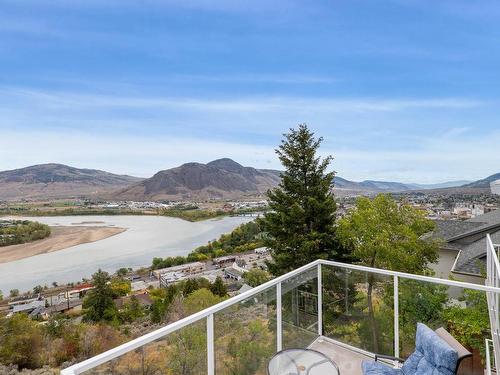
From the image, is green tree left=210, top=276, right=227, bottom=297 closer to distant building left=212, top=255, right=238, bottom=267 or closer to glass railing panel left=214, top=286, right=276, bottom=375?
distant building left=212, top=255, right=238, bottom=267

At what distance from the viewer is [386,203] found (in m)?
11.9

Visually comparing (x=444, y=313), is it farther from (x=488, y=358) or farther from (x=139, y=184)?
(x=139, y=184)

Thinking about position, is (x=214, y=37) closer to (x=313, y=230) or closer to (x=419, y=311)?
(x=313, y=230)

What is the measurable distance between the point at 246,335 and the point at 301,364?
0.55 metres

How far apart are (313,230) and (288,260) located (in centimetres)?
167

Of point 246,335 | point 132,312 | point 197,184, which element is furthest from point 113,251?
Result: point 197,184

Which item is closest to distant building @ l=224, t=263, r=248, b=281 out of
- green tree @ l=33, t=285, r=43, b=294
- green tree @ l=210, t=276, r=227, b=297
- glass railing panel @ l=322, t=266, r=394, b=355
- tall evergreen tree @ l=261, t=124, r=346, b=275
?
green tree @ l=210, t=276, r=227, b=297

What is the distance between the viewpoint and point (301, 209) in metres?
13.8

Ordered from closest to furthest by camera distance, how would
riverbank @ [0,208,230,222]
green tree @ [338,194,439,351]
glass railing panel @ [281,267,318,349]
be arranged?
glass railing panel @ [281,267,318,349]
green tree @ [338,194,439,351]
riverbank @ [0,208,230,222]

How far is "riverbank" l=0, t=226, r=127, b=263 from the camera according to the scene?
50.5 m

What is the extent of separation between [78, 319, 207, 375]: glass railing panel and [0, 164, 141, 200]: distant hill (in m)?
120

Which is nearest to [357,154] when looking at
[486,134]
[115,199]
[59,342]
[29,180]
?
[486,134]

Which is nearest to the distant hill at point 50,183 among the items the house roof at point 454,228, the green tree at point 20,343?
the green tree at point 20,343

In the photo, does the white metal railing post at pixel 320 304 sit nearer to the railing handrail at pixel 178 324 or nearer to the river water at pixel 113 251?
the railing handrail at pixel 178 324
